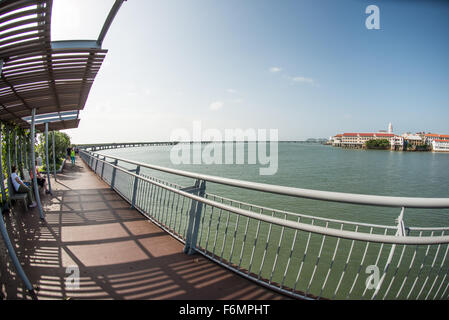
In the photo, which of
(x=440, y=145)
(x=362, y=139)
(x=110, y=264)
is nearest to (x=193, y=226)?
(x=110, y=264)

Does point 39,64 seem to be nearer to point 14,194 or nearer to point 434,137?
point 14,194

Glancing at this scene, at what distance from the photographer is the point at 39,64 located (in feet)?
11.1

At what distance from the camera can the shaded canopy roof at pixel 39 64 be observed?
224 cm

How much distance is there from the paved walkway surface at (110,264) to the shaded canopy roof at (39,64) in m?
2.55

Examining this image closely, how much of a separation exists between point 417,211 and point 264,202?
481 inches

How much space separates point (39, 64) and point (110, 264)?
10.3 ft

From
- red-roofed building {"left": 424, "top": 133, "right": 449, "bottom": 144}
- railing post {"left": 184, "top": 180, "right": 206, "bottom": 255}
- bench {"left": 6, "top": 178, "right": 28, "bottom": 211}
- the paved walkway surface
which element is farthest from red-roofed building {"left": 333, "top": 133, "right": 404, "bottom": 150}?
bench {"left": 6, "top": 178, "right": 28, "bottom": 211}

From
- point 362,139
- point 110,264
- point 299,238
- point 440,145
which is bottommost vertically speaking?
point 299,238

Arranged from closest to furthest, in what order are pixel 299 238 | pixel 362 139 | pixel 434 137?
1. pixel 299 238
2. pixel 434 137
3. pixel 362 139

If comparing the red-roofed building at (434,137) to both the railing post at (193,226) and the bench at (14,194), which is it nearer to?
the railing post at (193,226)

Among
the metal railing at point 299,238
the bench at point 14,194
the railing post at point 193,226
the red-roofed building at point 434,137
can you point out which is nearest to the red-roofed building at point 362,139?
the red-roofed building at point 434,137
